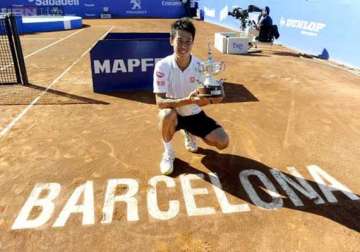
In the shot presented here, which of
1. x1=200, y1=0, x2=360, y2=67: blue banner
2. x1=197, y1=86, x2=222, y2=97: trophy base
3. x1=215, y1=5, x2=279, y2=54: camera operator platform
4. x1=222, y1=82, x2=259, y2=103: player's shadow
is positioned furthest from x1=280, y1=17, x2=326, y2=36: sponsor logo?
x1=197, y1=86, x2=222, y2=97: trophy base

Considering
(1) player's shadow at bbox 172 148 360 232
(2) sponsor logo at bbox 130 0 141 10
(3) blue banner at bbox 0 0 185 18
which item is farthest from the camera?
(2) sponsor logo at bbox 130 0 141 10

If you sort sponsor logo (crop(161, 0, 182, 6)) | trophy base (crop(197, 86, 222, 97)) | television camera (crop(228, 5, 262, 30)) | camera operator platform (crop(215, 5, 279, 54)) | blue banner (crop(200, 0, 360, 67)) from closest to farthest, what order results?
trophy base (crop(197, 86, 222, 97)) → blue banner (crop(200, 0, 360, 67)) → camera operator platform (crop(215, 5, 279, 54)) → television camera (crop(228, 5, 262, 30)) → sponsor logo (crop(161, 0, 182, 6))

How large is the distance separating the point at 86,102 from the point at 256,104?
4126 millimetres

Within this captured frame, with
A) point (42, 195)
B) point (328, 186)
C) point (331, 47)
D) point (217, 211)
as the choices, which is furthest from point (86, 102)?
point (331, 47)

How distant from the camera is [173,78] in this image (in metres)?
4.45

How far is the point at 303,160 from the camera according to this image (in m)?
5.20

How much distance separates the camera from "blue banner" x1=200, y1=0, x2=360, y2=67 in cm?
1210

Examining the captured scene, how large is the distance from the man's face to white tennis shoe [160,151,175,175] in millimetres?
1523

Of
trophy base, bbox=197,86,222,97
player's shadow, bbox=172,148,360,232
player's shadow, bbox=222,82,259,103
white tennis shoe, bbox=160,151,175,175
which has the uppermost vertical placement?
trophy base, bbox=197,86,222,97

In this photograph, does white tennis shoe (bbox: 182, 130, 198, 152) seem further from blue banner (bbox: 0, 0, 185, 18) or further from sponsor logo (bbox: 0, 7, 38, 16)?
sponsor logo (bbox: 0, 7, 38, 16)

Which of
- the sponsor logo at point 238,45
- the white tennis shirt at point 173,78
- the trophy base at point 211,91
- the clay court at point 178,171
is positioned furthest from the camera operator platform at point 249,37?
the trophy base at point 211,91

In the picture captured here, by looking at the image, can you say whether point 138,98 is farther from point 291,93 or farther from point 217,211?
point 217,211

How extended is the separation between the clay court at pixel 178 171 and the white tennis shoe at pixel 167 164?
0.38 feet

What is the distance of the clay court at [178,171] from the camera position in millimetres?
3551
